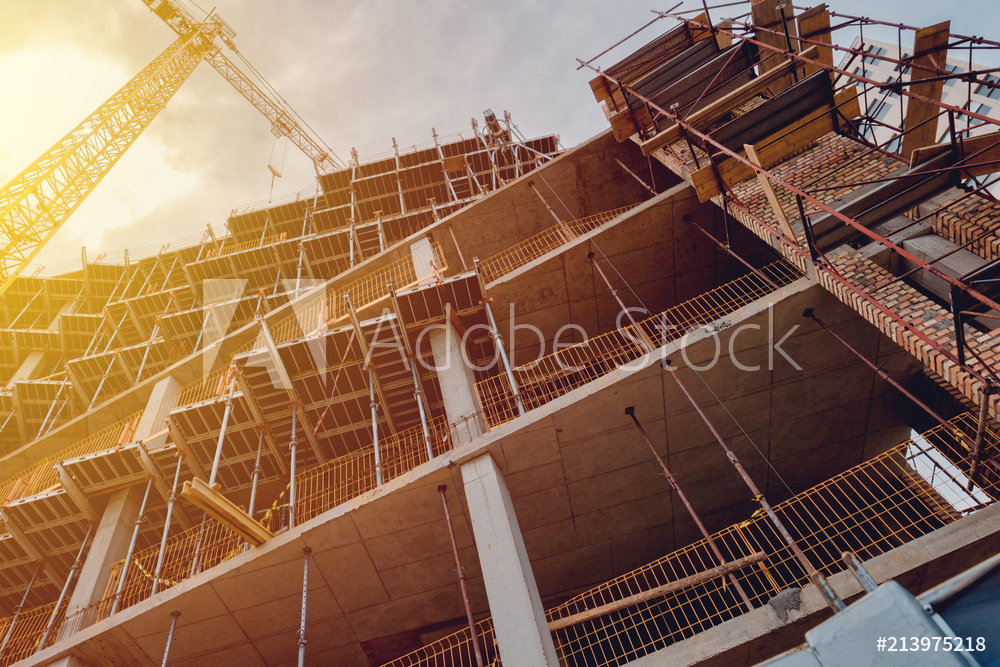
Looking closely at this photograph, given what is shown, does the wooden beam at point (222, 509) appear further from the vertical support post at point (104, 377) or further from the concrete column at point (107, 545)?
the vertical support post at point (104, 377)

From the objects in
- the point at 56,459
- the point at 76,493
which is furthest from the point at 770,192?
the point at 56,459

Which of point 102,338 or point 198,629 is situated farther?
point 102,338

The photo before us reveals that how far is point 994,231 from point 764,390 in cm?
394

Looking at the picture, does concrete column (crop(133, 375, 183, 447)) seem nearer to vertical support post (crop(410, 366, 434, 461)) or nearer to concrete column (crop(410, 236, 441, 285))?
vertical support post (crop(410, 366, 434, 461))

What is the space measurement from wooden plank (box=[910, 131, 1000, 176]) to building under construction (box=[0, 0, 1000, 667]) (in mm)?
45

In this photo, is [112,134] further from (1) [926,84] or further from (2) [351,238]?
(1) [926,84]

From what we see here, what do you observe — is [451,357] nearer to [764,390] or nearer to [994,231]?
[764,390]

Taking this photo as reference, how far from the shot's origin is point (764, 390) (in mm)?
9305

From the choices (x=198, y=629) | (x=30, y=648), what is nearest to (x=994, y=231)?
(x=198, y=629)

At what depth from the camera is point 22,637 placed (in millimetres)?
12617

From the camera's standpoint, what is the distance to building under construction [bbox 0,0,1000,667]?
7.41 metres

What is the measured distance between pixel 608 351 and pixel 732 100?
5.99 m

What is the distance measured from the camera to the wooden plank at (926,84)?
25.7 feet

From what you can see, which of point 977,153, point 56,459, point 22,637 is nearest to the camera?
point 977,153
